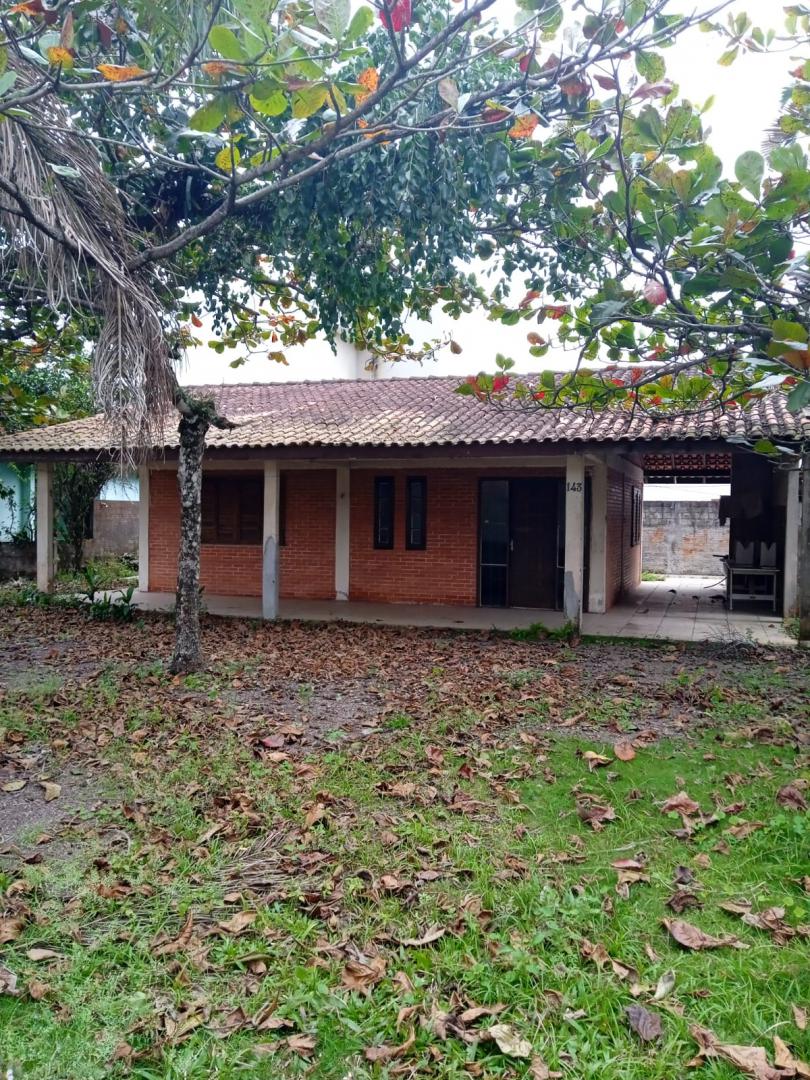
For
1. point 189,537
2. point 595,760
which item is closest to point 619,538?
point 189,537

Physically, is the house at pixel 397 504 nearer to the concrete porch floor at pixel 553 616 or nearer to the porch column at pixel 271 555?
the porch column at pixel 271 555

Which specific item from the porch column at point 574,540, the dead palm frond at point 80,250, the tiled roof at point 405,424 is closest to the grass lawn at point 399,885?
the dead palm frond at point 80,250

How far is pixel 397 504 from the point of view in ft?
46.1

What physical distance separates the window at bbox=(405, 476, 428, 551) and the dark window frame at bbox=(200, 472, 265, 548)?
2.91 metres

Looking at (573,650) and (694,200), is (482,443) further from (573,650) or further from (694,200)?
(694,200)

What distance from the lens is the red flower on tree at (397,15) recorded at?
417 centimetres

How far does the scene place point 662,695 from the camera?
288 inches

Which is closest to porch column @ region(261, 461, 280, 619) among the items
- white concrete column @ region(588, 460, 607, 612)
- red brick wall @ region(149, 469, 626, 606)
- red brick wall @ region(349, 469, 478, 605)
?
red brick wall @ region(149, 469, 626, 606)

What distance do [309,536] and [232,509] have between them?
67.7 inches

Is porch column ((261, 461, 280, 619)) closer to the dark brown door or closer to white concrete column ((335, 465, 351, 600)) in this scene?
white concrete column ((335, 465, 351, 600))

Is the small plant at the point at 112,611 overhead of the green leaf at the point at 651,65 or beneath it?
beneath

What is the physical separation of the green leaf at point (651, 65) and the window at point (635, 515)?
42.6 ft

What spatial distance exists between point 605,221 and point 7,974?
564 cm

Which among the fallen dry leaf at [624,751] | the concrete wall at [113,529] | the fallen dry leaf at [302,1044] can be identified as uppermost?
the concrete wall at [113,529]
